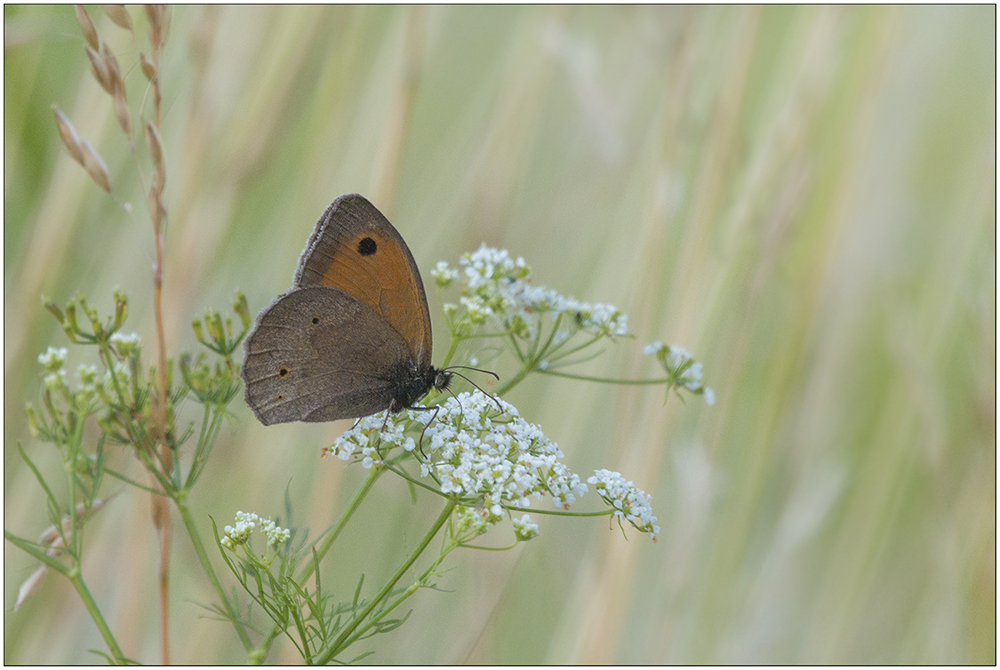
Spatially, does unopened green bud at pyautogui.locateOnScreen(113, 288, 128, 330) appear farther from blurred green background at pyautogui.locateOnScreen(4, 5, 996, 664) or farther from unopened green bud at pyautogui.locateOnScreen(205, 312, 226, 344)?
blurred green background at pyautogui.locateOnScreen(4, 5, 996, 664)

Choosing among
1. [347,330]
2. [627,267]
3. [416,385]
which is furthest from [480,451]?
[627,267]

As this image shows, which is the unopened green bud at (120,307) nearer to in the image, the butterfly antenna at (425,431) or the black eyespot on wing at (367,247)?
the black eyespot on wing at (367,247)

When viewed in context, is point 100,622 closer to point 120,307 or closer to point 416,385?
point 120,307

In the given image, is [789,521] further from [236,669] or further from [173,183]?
[173,183]

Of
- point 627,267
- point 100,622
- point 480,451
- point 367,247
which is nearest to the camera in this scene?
point 100,622

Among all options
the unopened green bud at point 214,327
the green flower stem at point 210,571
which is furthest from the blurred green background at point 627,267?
the green flower stem at point 210,571
